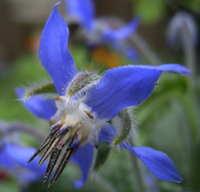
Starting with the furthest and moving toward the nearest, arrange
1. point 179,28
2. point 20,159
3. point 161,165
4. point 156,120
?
point 179,28 → point 156,120 → point 20,159 → point 161,165

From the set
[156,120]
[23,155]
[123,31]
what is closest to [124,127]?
[23,155]

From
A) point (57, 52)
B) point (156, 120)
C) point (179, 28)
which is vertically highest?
point (57, 52)

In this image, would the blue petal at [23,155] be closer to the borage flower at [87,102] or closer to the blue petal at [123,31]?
the borage flower at [87,102]

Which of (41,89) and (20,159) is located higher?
(41,89)

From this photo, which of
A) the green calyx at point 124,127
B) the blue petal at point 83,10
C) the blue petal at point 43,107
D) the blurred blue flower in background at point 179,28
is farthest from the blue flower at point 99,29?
the green calyx at point 124,127

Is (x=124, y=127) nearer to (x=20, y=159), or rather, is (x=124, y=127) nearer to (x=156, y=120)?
(x=20, y=159)

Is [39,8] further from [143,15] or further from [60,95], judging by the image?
[60,95]

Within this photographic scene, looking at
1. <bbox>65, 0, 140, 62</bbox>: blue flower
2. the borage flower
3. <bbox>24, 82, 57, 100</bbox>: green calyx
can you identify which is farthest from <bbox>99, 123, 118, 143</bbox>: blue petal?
<bbox>65, 0, 140, 62</bbox>: blue flower
